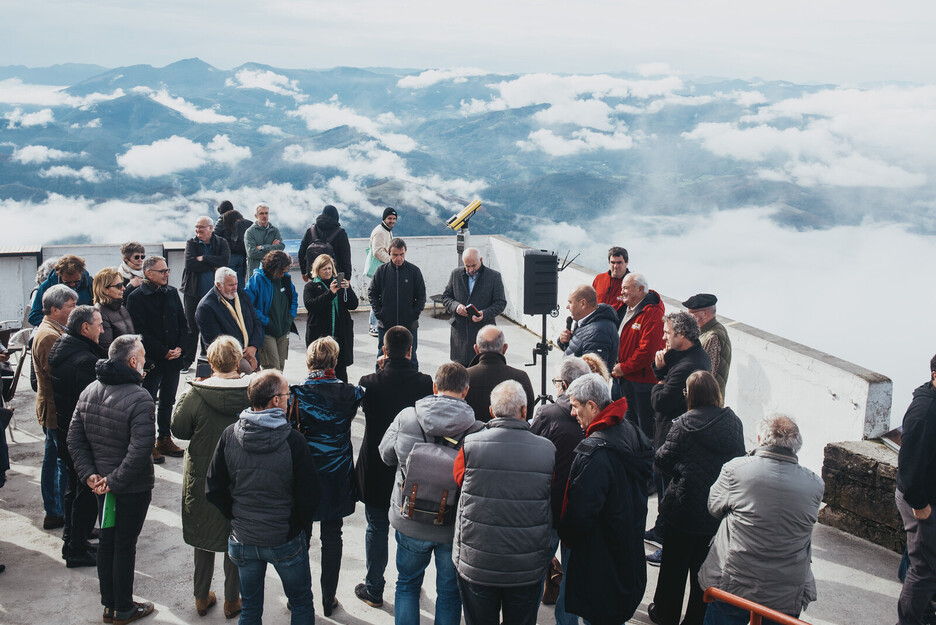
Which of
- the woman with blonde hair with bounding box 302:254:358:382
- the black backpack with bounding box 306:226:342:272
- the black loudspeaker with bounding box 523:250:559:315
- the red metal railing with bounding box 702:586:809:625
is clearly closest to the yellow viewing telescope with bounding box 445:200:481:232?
the black backpack with bounding box 306:226:342:272

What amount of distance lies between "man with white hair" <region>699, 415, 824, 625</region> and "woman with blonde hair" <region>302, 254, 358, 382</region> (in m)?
3.76

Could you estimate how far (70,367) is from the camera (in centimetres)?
393

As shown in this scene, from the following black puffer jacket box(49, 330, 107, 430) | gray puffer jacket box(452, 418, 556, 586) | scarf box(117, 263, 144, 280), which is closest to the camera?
gray puffer jacket box(452, 418, 556, 586)

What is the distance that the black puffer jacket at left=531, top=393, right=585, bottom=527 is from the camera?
3186 mm

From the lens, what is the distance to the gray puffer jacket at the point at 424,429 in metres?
3.09

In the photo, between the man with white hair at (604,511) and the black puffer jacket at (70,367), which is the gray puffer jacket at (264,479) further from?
the black puffer jacket at (70,367)

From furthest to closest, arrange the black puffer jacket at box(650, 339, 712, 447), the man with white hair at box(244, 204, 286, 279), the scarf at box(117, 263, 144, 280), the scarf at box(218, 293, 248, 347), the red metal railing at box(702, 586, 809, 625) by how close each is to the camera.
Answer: the man with white hair at box(244, 204, 286, 279) < the scarf at box(117, 263, 144, 280) < the scarf at box(218, 293, 248, 347) < the black puffer jacket at box(650, 339, 712, 447) < the red metal railing at box(702, 586, 809, 625)

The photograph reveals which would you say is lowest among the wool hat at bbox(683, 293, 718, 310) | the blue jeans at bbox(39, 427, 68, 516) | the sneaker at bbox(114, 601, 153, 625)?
the sneaker at bbox(114, 601, 153, 625)

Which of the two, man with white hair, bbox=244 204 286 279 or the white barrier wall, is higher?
man with white hair, bbox=244 204 286 279

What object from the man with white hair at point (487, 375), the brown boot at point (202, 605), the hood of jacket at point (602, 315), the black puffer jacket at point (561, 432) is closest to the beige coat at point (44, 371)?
the brown boot at point (202, 605)

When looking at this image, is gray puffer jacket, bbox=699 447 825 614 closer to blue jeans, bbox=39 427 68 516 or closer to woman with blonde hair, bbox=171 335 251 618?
woman with blonde hair, bbox=171 335 251 618

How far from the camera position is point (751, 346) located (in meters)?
5.61

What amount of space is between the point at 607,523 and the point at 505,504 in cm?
45

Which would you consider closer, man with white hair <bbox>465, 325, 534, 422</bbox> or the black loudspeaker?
man with white hair <bbox>465, 325, 534, 422</bbox>
